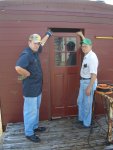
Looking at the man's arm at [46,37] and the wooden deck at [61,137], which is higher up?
the man's arm at [46,37]

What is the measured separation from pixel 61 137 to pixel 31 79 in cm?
131

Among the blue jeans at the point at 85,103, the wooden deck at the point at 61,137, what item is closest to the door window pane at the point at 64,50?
the blue jeans at the point at 85,103

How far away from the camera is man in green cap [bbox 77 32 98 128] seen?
4148 millimetres

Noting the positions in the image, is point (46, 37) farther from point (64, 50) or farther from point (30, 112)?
point (30, 112)

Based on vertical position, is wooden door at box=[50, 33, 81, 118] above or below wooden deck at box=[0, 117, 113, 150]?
above

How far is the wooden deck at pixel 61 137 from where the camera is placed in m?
3.88

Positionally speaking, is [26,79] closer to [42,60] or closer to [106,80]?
[42,60]

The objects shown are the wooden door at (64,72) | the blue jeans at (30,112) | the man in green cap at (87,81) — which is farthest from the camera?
the wooden door at (64,72)

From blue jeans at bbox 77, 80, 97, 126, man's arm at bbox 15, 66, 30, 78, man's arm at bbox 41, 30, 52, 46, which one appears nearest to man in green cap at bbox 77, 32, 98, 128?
blue jeans at bbox 77, 80, 97, 126

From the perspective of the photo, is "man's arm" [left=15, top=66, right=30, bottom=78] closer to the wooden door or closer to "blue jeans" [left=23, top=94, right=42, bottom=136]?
"blue jeans" [left=23, top=94, right=42, bottom=136]

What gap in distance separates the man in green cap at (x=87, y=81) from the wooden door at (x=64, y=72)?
43 centimetres

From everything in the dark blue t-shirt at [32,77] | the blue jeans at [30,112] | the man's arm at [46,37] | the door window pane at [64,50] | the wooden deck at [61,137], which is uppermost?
the man's arm at [46,37]

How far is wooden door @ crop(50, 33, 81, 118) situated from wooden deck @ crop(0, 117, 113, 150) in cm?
40

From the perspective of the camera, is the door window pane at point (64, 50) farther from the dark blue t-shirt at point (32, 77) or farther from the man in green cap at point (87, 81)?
the dark blue t-shirt at point (32, 77)
